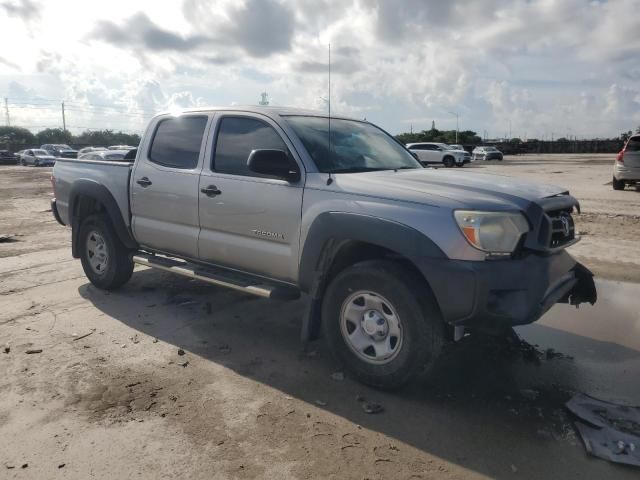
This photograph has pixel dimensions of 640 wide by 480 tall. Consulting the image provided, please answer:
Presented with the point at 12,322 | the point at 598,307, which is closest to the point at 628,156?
the point at 598,307

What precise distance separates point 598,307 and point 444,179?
268cm

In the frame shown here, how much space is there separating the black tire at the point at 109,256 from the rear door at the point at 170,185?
0.47 meters

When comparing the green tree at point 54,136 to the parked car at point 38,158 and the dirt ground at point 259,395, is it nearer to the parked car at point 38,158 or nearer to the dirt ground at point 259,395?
the parked car at point 38,158

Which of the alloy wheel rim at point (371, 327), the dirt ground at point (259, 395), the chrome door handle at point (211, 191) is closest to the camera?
the dirt ground at point (259, 395)

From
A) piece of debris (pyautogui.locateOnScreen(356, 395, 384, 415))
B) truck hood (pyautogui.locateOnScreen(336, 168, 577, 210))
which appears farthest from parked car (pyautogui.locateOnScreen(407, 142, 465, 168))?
piece of debris (pyautogui.locateOnScreen(356, 395, 384, 415))

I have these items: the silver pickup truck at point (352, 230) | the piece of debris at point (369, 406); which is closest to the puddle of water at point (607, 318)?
the silver pickup truck at point (352, 230)

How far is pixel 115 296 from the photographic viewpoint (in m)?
5.81

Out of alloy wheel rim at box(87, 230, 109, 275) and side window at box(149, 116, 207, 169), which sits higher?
side window at box(149, 116, 207, 169)

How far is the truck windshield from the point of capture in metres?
4.16

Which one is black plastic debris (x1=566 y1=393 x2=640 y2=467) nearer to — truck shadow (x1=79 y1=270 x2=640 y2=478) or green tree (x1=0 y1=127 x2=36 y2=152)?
truck shadow (x1=79 y1=270 x2=640 y2=478)

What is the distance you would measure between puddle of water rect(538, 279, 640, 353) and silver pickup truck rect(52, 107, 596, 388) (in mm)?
947

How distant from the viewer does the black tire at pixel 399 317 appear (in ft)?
11.0

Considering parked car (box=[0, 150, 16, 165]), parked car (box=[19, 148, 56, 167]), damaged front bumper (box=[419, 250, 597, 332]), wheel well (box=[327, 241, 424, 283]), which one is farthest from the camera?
parked car (box=[0, 150, 16, 165])

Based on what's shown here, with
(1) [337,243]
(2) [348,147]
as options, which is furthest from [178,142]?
(1) [337,243]
